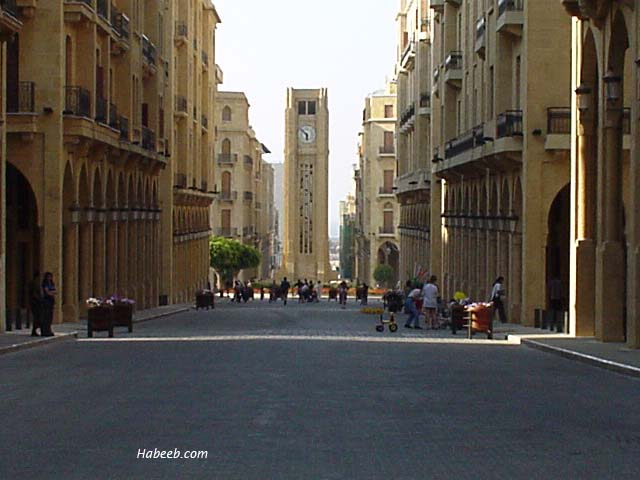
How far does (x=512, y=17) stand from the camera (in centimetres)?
4184

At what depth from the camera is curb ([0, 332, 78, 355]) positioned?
27.0 m

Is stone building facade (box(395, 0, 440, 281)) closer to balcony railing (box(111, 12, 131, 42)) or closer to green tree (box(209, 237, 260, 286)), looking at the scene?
balcony railing (box(111, 12, 131, 42))

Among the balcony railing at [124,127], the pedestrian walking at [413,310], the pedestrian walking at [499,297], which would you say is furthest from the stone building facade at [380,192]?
the pedestrian walking at [413,310]

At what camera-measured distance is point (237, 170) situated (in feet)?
440

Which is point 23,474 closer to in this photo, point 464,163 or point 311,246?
point 464,163

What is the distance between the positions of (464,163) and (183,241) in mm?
24504

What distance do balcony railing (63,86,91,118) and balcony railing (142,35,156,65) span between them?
50.3ft

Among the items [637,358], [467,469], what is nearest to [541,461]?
[467,469]

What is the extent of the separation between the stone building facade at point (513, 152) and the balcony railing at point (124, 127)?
11.7 m

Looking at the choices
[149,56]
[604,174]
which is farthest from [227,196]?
[604,174]

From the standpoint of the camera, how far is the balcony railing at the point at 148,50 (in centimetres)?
5612

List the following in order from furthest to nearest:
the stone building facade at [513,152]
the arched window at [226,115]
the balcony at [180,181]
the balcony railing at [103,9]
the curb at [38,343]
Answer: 1. the arched window at [226,115]
2. the balcony at [180,181]
3. the balcony railing at [103,9]
4. the stone building facade at [513,152]
5. the curb at [38,343]

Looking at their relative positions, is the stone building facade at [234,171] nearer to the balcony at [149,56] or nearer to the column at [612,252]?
the balcony at [149,56]

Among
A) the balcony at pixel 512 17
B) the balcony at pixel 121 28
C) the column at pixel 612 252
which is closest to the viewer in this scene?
the column at pixel 612 252
